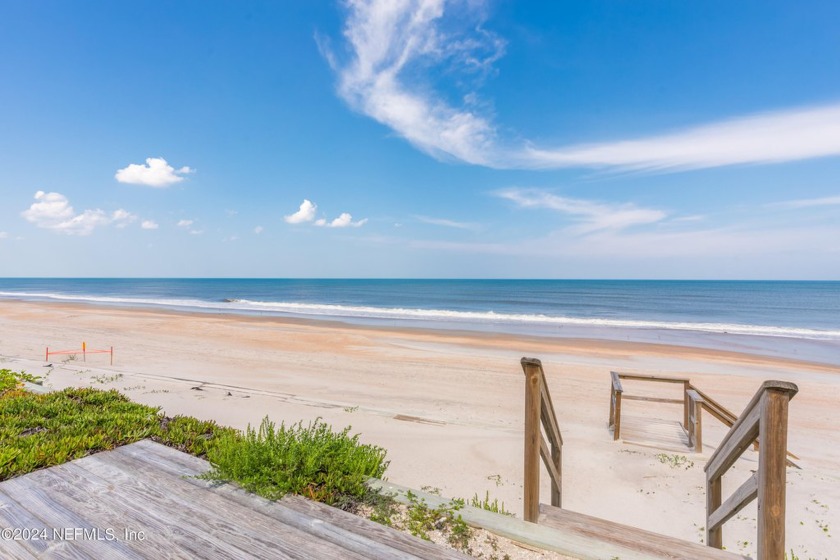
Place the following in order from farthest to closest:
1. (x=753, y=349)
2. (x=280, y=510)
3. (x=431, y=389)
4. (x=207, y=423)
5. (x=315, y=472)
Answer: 1. (x=753, y=349)
2. (x=431, y=389)
3. (x=207, y=423)
4. (x=315, y=472)
5. (x=280, y=510)

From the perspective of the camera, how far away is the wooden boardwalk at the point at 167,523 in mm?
2615

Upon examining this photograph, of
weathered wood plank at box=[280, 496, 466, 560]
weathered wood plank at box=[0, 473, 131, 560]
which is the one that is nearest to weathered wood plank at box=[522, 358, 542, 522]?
weathered wood plank at box=[280, 496, 466, 560]

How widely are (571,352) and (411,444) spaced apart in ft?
43.3

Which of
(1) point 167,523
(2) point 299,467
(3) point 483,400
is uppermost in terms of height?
(2) point 299,467

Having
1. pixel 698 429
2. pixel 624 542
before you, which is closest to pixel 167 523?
pixel 624 542

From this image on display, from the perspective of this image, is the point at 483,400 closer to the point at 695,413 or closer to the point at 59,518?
the point at 695,413

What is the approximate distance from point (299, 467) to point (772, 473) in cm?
342

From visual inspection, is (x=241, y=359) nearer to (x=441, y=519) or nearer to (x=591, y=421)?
(x=591, y=421)

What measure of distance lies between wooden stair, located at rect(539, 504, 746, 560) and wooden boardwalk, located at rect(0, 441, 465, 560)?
1.01 m

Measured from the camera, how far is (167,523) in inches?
113

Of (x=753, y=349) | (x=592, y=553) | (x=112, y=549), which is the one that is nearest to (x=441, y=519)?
(x=592, y=553)

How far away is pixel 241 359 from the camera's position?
565 inches

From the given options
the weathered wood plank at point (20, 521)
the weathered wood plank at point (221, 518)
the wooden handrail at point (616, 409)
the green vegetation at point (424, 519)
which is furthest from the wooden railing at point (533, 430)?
the wooden handrail at point (616, 409)

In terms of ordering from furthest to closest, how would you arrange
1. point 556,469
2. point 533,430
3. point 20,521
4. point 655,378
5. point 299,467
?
1. point 655,378
2. point 556,469
3. point 299,467
4. point 533,430
5. point 20,521
